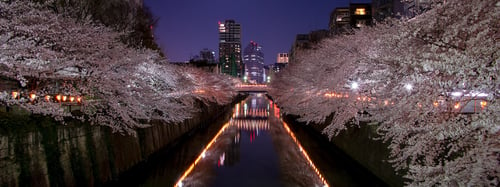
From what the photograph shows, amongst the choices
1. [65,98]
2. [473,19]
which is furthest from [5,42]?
[473,19]

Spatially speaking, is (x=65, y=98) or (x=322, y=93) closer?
(x=65, y=98)

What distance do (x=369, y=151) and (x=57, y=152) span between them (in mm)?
12882

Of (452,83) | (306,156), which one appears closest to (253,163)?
(306,156)

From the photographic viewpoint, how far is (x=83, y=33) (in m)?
13.4

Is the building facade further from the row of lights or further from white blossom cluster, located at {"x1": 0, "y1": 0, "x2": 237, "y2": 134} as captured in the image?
the row of lights

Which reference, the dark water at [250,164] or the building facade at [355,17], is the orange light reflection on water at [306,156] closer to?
the dark water at [250,164]

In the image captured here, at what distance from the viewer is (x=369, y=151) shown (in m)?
16.2

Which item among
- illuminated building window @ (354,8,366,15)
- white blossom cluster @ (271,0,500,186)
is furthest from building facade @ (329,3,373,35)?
white blossom cluster @ (271,0,500,186)

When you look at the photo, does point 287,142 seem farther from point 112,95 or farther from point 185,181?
point 112,95

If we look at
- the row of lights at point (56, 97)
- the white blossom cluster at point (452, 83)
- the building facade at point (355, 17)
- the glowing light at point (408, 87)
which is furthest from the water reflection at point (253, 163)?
the building facade at point (355, 17)

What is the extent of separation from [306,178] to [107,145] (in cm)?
947

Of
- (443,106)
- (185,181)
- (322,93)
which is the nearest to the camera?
(443,106)

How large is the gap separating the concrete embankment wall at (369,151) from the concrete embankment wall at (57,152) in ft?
35.6

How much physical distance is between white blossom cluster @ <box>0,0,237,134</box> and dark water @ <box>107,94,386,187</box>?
346cm
